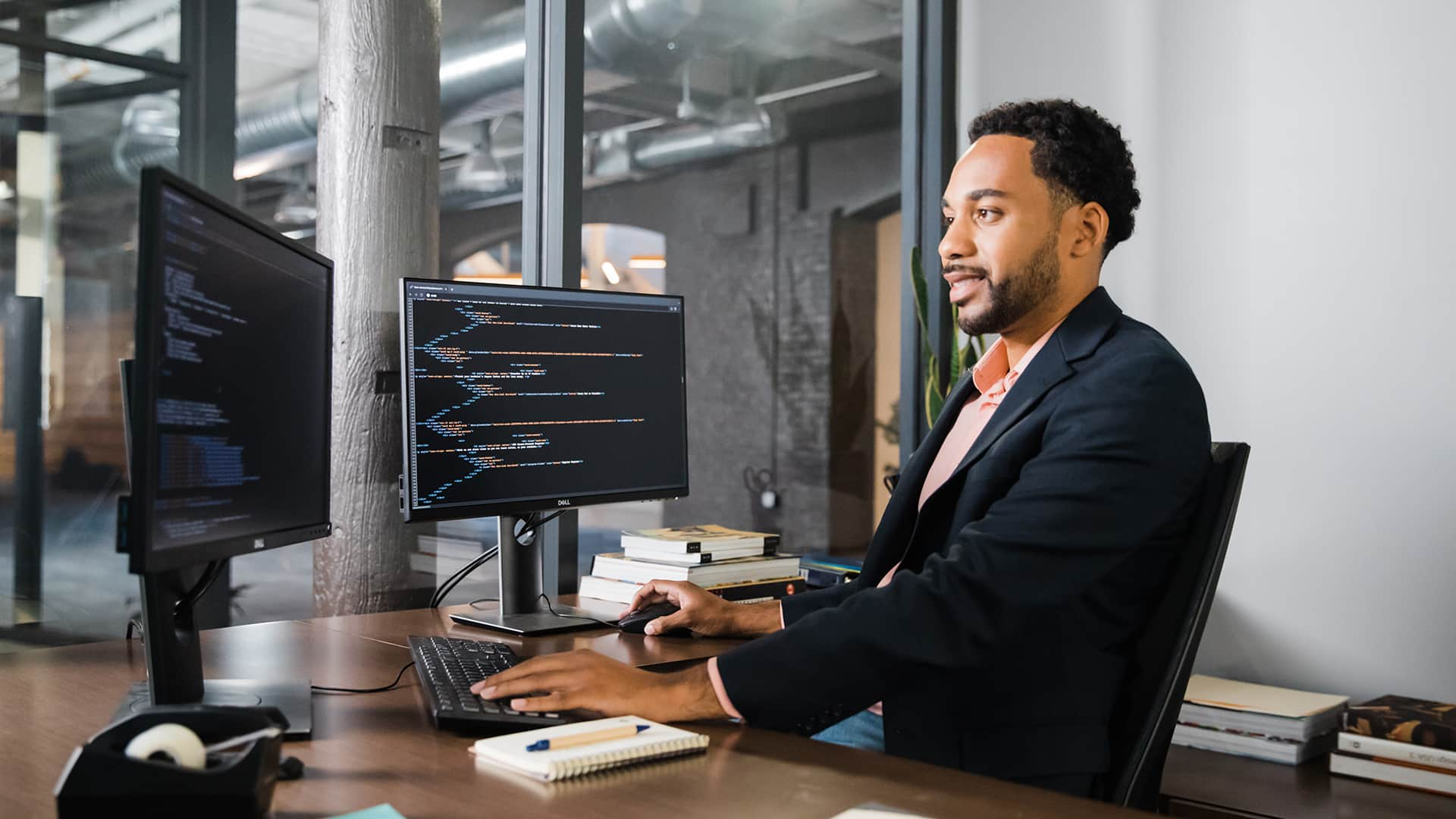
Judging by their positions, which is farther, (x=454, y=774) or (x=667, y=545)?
(x=667, y=545)

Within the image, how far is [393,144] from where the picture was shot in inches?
86.0

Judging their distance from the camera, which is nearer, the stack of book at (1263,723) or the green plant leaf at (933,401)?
the stack of book at (1263,723)

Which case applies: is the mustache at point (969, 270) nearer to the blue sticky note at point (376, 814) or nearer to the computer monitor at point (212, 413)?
the computer monitor at point (212, 413)

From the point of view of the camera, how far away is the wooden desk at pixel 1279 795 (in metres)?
2.07

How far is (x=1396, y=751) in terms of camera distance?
219cm

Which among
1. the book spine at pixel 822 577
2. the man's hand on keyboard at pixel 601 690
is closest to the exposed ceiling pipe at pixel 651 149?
the book spine at pixel 822 577

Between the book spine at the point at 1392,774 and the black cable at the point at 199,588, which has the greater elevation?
the black cable at the point at 199,588

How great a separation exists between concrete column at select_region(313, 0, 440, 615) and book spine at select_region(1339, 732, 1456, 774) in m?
1.85

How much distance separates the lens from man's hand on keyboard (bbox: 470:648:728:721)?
1312 mm

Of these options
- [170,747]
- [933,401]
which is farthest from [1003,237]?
[933,401]

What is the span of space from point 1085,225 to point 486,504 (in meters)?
Result: 1.04

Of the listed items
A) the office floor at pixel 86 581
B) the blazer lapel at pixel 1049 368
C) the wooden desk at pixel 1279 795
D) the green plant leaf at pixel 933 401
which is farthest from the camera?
the green plant leaf at pixel 933 401

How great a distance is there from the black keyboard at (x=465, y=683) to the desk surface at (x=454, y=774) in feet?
0.08

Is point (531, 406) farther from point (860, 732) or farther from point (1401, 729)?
point (1401, 729)
